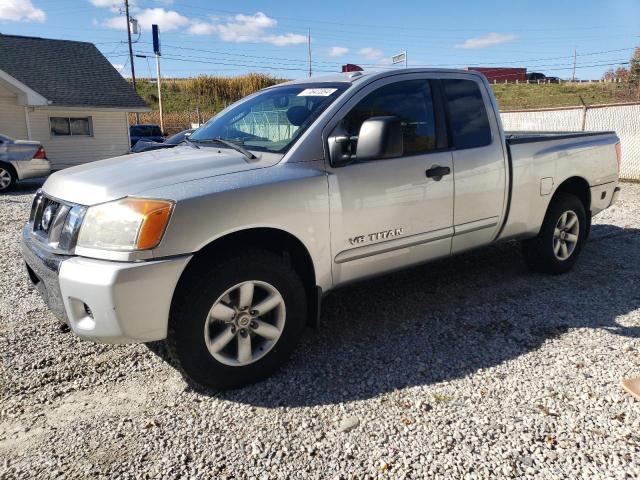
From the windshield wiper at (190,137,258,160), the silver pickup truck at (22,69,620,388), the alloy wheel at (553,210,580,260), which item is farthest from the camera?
the alloy wheel at (553,210,580,260)

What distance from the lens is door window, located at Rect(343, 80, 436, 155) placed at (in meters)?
3.49

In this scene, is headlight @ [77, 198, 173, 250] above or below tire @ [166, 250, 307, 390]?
above

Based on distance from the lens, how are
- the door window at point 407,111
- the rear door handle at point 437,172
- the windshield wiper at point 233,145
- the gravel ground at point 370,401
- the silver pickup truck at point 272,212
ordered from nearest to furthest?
the gravel ground at point 370,401
the silver pickup truck at point 272,212
the windshield wiper at point 233,145
the door window at point 407,111
the rear door handle at point 437,172

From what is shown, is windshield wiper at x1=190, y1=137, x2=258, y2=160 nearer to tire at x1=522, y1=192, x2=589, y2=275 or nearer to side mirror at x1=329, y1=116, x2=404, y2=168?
side mirror at x1=329, y1=116, x2=404, y2=168

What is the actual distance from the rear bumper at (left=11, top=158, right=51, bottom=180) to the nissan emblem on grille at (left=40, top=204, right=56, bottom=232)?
1047 cm

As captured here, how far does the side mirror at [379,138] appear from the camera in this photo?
3107mm

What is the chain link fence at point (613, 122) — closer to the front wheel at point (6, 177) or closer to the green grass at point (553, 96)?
the front wheel at point (6, 177)

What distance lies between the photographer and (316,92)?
11.9ft

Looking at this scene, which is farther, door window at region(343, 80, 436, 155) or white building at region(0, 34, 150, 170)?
white building at region(0, 34, 150, 170)

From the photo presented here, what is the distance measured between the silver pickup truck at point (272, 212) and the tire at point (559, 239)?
47cm

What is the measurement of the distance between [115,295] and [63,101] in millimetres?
20620

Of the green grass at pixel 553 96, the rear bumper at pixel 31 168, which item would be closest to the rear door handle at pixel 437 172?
the rear bumper at pixel 31 168

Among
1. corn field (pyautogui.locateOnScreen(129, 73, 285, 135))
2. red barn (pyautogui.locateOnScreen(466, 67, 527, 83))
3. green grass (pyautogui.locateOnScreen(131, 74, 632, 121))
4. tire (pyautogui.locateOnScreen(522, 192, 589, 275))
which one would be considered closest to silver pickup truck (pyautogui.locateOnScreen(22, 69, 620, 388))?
tire (pyautogui.locateOnScreen(522, 192, 589, 275))

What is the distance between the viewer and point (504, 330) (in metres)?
3.80
